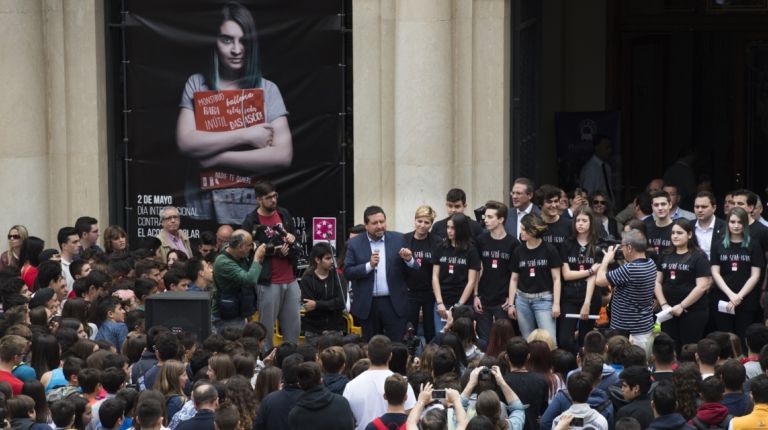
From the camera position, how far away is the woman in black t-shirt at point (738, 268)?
15281 mm

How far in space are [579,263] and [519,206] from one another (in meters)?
1.25

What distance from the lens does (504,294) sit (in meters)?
15.8

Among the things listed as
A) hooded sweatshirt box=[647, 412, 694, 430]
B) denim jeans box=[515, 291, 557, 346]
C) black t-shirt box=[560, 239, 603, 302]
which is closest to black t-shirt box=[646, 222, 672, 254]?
black t-shirt box=[560, 239, 603, 302]

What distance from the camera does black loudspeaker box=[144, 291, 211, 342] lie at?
13.4 metres

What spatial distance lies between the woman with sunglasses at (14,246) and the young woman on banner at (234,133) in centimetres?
253

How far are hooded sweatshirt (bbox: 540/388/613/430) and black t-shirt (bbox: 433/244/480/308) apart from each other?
4984mm

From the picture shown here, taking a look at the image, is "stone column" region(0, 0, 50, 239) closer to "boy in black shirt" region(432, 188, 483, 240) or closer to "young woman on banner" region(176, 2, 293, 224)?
"young woman on banner" region(176, 2, 293, 224)

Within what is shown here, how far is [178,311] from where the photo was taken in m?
13.4

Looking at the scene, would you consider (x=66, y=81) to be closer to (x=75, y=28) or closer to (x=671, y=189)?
(x=75, y=28)

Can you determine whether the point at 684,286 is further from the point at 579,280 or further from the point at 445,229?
the point at 445,229

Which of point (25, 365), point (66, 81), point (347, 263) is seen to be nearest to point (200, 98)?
point (66, 81)

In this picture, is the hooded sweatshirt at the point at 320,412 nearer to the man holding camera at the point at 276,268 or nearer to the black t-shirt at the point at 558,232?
the man holding camera at the point at 276,268

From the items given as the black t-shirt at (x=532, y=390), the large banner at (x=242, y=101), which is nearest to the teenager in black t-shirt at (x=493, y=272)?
the large banner at (x=242, y=101)

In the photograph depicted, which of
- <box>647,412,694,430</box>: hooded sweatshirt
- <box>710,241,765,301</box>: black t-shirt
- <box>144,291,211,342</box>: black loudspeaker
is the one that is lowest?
<box>647,412,694,430</box>: hooded sweatshirt
